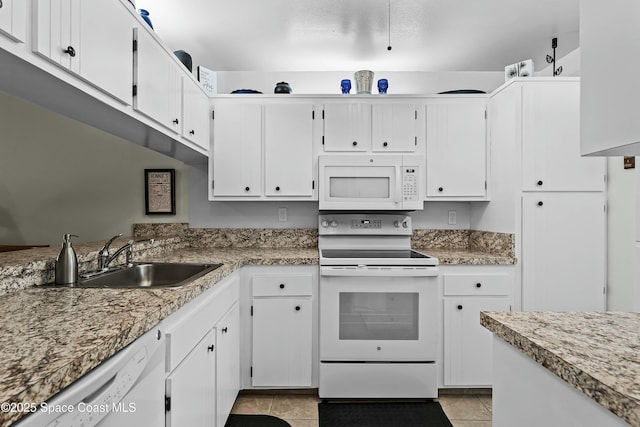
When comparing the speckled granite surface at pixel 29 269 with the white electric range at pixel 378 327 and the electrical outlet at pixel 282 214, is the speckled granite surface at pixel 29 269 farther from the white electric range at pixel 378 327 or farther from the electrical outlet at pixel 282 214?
the electrical outlet at pixel 282 214

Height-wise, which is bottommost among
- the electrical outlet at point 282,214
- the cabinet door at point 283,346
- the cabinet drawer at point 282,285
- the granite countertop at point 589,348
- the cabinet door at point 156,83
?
the cabinet door at point 283,346

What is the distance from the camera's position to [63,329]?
0.89 m

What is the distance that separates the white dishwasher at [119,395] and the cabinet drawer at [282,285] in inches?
49.3

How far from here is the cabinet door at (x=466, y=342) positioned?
96.3 inches

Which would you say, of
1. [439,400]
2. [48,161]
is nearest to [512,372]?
[439,400]

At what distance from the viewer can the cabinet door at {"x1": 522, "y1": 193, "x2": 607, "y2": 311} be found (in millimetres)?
2416

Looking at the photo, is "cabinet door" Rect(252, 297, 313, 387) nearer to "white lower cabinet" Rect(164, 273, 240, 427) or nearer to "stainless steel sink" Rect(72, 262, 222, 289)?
"white lower cabinet" Rect(164, 273, 240, 427)

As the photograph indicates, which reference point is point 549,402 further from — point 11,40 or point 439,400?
point 439,400

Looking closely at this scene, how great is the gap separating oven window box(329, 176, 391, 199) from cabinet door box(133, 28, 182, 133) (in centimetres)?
119

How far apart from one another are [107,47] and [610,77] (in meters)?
1.59

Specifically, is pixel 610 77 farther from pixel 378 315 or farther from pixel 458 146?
pixel 458 146

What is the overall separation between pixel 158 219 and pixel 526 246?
9.29 feet

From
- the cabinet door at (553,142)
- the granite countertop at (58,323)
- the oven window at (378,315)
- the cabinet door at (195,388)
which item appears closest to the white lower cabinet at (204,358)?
the cabinet door at (195,388)

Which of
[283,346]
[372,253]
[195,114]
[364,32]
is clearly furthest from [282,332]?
[364,32]
